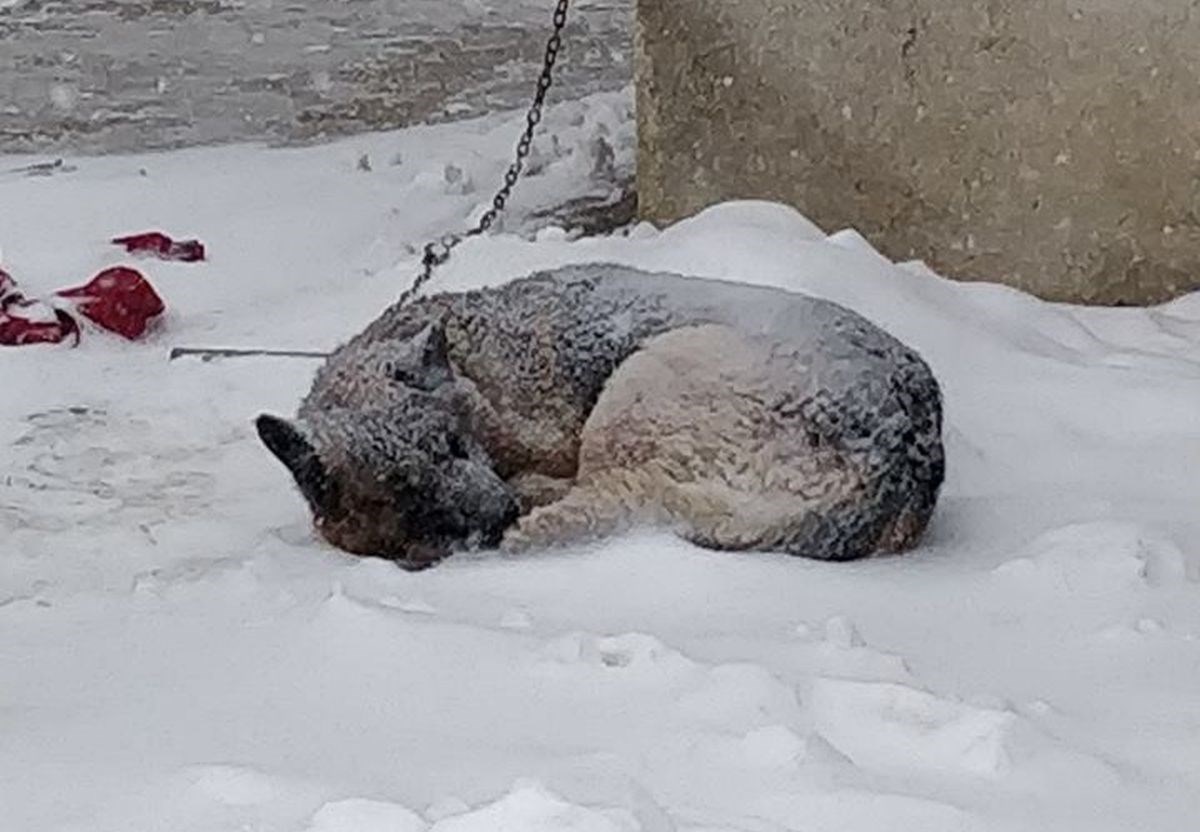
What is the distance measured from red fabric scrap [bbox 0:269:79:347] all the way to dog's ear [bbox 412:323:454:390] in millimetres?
1752

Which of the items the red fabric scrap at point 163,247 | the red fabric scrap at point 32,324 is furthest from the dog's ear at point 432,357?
the red fabric scrap at point 163,247

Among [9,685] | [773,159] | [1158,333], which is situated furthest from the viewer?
Answer: [773,159]

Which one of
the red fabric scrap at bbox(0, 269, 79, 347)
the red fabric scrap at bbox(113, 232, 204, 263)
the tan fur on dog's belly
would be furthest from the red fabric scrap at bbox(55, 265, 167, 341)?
the tan fur on dog's belly

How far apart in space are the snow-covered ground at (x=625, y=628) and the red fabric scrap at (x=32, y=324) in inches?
2.7

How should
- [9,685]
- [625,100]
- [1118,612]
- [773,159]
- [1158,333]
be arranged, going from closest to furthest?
[9,685]
[1118,612]
[1158,333]
[773,159]
[625,100]

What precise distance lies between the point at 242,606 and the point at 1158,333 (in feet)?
9.39

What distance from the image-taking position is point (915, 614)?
404cm

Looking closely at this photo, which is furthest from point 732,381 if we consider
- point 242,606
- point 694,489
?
point 242,606

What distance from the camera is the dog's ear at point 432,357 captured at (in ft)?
15.3

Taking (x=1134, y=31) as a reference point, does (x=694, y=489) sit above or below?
below

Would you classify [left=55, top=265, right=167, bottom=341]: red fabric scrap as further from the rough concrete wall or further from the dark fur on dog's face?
the dark fur on dog's face

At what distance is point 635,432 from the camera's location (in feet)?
14.6

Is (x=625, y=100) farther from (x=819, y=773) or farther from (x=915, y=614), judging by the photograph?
(x=819, y=773)

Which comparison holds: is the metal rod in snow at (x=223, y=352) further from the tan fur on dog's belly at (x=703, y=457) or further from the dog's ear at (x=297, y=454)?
the tan fur on dog's belly at (x=703, y=457)
